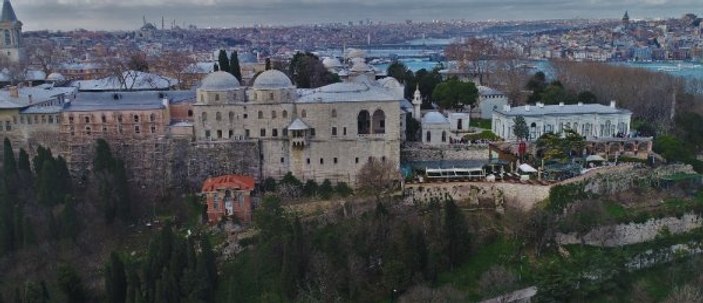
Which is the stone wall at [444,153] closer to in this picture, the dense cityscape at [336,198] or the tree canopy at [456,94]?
the dense cityscape at [336,198]

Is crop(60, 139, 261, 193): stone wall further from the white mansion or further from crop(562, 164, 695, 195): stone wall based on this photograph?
crop(562, 164, 695, 195): stone wall

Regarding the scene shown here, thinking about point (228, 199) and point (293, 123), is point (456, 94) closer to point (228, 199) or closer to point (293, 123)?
point (293, 123)

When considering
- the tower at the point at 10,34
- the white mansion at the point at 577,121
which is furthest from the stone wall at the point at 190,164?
the tower at the point at 10,34

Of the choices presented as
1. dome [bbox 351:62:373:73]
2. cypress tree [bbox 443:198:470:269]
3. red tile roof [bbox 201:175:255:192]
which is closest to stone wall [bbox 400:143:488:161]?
cypress tree [bbox 443:198:470:269]

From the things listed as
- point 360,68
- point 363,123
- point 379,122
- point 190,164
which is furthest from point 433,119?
point 190,164

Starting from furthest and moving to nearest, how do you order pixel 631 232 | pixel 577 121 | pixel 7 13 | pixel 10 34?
pixel 10 34 < pixel 7 13 < pixel 577 121 < pixel 631 232

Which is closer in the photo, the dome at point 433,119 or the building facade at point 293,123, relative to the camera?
the building facade at point 293,123

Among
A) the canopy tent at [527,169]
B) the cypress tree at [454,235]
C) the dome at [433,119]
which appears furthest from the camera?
the dome at [433,119]
